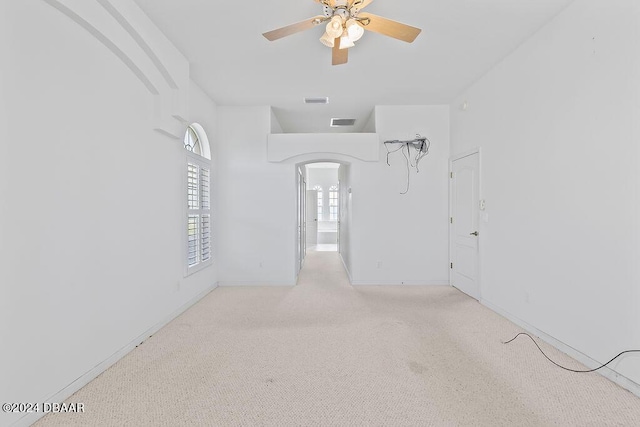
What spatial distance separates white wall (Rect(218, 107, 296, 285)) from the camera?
4.47m

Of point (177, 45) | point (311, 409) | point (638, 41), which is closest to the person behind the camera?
point (311, 409)

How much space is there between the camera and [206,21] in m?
2.50

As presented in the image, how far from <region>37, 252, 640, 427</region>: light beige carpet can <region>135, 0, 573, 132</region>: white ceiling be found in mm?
2946

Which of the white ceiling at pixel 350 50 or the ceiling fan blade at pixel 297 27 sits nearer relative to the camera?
the ceiling fan blade at pixel 297 27

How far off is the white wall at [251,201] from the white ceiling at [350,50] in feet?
1.31

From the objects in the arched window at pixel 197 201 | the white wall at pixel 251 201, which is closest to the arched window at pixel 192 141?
the arched window at pixel 197 201

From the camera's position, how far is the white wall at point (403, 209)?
14.5 ft

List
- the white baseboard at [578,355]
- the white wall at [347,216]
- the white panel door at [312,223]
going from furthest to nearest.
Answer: the white panel door at [312,223]
the white wall at [347,216]
the white baseboard at [578,355]

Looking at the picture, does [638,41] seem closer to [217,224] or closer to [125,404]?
[125,404]

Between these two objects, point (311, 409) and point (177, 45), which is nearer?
point (311, 409)

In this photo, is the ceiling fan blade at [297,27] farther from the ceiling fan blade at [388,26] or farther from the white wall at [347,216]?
the white wall at [347,216]

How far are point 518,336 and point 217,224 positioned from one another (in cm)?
413

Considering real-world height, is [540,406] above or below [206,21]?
below

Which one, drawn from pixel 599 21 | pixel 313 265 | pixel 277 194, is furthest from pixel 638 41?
pixel 313 265
